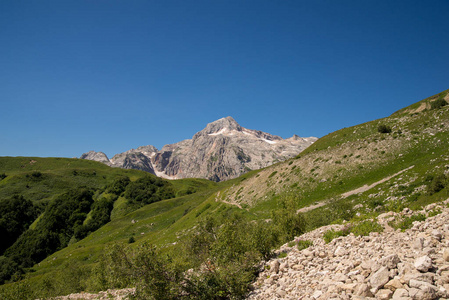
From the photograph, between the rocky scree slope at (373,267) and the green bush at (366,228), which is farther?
the green bush at (366,228)

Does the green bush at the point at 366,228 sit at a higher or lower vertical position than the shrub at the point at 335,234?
higher

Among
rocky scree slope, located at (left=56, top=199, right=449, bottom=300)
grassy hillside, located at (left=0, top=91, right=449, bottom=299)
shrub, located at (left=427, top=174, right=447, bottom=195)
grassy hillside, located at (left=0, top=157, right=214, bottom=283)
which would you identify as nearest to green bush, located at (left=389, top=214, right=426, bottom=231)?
rocky scree slope, located at (left=56, top=199, right=449, bottom=300)

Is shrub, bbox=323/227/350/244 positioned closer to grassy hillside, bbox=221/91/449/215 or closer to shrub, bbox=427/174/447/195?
grassy hillside, bbox=221/91/449/215

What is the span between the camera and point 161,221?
112m

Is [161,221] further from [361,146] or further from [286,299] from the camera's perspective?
[286,299]

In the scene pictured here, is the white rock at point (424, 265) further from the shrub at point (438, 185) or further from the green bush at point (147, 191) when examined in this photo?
the green bush at point (147, 191)

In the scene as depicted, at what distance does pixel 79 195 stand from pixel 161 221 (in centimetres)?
8749

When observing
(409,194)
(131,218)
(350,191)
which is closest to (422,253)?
(409,194)

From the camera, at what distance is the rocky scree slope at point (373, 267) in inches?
361

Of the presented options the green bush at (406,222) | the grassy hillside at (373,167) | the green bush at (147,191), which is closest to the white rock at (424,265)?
the green bush at (406,222)

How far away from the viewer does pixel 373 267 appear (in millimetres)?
11102

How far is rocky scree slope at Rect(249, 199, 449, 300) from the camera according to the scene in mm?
9164

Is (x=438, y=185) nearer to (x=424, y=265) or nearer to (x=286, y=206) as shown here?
(x=286, y=206)

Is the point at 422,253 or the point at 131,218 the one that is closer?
the point at 422,253
